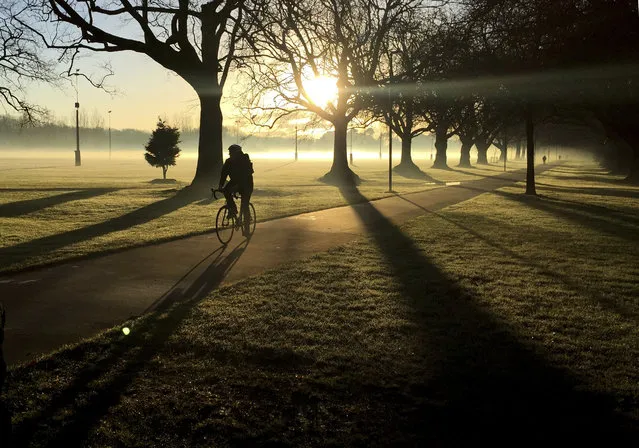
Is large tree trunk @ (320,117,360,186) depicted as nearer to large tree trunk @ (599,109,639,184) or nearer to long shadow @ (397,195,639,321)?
large tree trunk @ (599,109,639,184)

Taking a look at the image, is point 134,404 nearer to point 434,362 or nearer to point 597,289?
point 434,362

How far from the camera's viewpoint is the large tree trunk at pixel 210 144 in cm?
2289

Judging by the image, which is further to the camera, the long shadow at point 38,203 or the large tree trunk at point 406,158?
the large tree trunk at point 406,158

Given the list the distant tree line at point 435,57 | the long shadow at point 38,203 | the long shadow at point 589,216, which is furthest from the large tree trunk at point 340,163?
the long shadow at point 38,203

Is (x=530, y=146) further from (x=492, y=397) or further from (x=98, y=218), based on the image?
(x=492, y=397)

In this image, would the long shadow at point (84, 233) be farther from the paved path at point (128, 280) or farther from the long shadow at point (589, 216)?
the long shadow at point (589, 216)

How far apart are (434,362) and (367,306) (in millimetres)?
1770

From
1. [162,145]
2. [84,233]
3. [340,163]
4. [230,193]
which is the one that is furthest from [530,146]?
[162,145]

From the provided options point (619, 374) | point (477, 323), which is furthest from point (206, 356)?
point (619, 374)

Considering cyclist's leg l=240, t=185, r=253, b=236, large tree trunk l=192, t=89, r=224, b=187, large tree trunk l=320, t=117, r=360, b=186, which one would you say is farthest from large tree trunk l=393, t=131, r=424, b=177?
cyclist's leg l=240, t=185, r=253, b=236

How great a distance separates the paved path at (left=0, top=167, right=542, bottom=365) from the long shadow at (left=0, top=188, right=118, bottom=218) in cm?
794

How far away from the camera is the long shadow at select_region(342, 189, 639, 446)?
3.36 metres

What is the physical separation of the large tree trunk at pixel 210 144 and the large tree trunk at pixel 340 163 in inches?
466

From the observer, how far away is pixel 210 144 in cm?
2319
